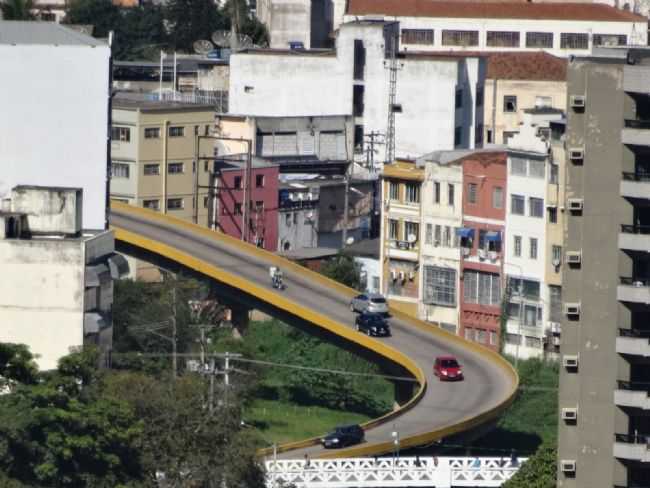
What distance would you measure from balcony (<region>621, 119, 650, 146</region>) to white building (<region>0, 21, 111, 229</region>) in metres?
25.9

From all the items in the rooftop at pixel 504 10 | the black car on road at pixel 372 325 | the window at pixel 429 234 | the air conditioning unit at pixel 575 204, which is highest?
the rooftop at pixel 504 10

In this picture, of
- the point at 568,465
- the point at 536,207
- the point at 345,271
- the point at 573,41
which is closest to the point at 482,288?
the point at 536,207

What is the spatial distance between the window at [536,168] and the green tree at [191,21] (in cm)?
5623

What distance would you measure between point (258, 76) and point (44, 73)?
148 feet

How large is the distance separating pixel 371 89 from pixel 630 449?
6949 centimetres

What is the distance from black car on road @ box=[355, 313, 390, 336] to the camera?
3738 inches

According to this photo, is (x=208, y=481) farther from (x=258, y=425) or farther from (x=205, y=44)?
(x=205, y=44)

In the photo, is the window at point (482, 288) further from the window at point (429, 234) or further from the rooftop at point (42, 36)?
the rooftop at point (42, 36)

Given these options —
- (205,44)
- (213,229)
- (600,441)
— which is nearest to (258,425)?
(213,229)

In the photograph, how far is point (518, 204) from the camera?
99.1m

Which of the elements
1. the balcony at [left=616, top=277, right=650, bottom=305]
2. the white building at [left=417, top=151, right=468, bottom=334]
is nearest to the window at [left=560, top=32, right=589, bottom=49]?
the white building at [left=417, top=151, right=468, bottom=334]

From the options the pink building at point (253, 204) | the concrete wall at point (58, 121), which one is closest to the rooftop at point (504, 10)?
the pink building at point (253, 204)

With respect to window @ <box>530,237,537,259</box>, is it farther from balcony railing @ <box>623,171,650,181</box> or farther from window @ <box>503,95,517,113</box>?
balcony railing @ <box>623,171,650,181</box>

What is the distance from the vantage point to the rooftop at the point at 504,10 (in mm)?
146375
